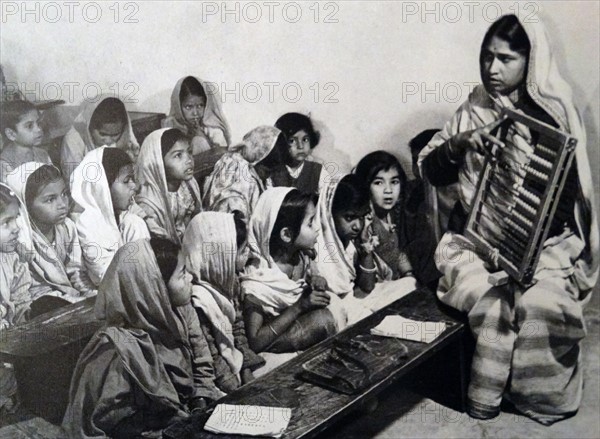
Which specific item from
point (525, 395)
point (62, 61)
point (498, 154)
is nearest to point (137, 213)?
point (62, 61)

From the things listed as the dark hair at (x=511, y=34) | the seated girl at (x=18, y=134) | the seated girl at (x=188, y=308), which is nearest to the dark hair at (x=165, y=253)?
the seated girl at (x=188, y=308)

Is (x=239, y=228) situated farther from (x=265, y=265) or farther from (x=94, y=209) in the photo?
(x=94, y=209)

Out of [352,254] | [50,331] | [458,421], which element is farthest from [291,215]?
[458,421]

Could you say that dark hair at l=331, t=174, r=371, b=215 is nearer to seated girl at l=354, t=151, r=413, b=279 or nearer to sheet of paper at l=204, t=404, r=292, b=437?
seated girl at l=354, t=151, r=413, b=279

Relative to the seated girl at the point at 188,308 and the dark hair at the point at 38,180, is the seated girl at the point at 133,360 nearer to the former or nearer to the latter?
the seated girl at the point at 188,308

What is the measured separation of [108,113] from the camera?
3277 mm

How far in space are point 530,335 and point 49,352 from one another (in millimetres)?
2251

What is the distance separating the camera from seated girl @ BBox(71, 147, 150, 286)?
3271 mm

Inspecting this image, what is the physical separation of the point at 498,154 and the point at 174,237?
1626 mm

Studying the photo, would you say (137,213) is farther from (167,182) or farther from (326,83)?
(326,83)

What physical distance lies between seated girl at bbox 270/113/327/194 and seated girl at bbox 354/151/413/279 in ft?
0.80

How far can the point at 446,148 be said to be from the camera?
3.91m

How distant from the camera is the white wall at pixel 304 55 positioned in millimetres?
3217

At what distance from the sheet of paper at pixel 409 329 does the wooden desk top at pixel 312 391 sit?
0.13 ft
